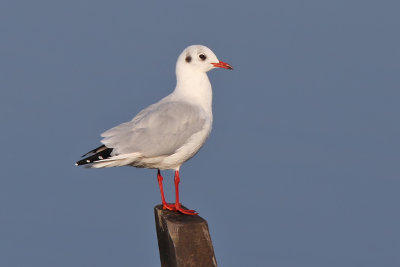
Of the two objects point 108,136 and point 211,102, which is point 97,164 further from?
point 211,102

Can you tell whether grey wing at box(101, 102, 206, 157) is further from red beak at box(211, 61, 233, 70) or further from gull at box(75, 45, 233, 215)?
red beak at box(211, 61, 233, 70)

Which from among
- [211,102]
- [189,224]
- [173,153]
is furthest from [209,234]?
[211,102]

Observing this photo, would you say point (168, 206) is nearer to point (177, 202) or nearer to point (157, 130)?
point (177, 202)

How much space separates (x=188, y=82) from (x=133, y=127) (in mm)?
924

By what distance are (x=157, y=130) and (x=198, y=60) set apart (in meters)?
1.09

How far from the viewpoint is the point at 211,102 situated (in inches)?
425

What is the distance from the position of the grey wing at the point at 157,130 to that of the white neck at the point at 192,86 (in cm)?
21

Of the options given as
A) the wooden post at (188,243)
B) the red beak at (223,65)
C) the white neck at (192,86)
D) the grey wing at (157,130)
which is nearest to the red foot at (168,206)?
the wooden post at (188,243)

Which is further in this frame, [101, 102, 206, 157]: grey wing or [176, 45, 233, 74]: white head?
[176, 45, 233, 74]: white head

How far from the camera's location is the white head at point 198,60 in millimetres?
10539

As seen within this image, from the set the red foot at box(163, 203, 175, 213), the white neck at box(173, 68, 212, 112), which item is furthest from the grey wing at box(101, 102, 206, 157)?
the red foot at box(163, 203, 175, 213)

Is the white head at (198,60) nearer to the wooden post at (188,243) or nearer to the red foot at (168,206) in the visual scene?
the red foot at (168,206)

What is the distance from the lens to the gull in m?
9.92

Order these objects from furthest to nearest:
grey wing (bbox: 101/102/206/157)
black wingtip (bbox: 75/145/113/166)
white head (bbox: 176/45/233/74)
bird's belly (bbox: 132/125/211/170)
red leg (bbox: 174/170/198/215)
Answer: white head (bbox: 176/45/233/74)
red leg (bbox: 174/170/198/215)
bird's belly (bbox: 132/125/211/170)
grey wing (bbox: 101/102/206/157)
black wingtip (bbox: 75/145/113/166)
